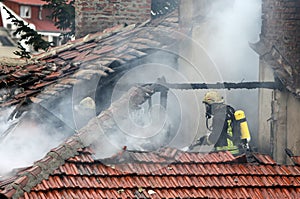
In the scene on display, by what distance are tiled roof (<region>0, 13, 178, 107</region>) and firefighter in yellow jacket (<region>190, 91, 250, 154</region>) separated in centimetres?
150

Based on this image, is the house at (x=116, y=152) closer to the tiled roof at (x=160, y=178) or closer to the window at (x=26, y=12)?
the tiled roof at (x=160, y=178)

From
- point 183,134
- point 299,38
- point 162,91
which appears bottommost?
point 183,134

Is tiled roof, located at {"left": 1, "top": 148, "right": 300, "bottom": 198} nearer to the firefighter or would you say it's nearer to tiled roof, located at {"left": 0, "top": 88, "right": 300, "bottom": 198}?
tiled roof, located at {"left": 0, "top": 88, "right": 300, "bottom": 198}

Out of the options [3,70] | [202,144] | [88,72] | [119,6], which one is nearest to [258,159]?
[202,144]

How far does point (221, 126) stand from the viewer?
11719 mm

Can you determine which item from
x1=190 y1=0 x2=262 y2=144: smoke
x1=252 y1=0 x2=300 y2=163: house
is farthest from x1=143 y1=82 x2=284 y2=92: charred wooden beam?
x1=190 y1=0 x2=262 y2=144: smoke

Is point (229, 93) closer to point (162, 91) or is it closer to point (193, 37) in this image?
point (193, 37)

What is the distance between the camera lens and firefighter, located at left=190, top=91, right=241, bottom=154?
38.1 feet

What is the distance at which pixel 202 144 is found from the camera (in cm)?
1188

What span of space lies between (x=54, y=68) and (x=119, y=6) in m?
3.12

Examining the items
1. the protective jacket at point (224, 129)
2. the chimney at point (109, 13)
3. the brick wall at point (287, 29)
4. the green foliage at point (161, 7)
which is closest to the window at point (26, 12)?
the green foliage at point (161, 7)

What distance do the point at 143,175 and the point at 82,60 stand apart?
457 cm

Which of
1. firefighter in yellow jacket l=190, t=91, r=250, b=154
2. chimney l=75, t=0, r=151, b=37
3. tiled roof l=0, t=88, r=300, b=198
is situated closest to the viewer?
tiled roof l=0, t=88, r=300, b=198


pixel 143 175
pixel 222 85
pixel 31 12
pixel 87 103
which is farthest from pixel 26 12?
pixel 143 175
